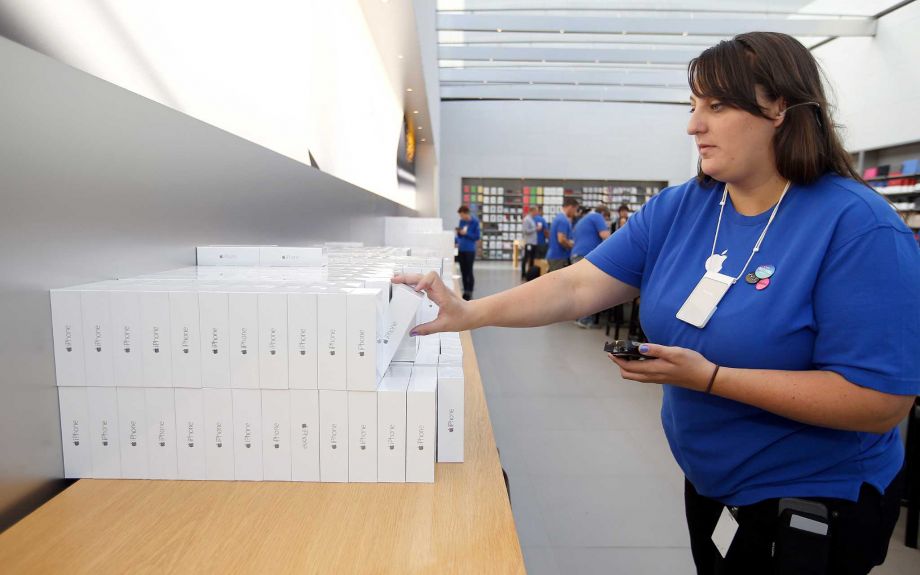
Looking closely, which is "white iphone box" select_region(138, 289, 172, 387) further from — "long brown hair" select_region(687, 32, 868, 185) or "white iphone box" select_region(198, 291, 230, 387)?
"long brown hair" select_region(687, 32, 868, 185)

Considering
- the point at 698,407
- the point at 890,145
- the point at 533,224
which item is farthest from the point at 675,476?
the point at 890,145

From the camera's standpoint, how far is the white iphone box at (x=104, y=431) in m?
1.16

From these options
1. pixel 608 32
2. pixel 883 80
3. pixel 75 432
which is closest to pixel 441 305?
pixel 75 432

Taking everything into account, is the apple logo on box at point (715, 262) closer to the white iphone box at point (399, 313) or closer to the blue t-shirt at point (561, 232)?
the white iphone box at point (399, 313)

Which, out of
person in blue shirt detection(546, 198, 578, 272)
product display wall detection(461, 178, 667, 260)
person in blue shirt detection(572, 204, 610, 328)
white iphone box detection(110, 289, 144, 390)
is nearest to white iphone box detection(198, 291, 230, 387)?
white iphone box detection(110, 289, 144, 390)

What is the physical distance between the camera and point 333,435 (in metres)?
1.24

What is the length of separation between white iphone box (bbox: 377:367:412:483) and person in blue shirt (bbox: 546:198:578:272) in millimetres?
6541

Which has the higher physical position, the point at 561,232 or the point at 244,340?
the point at 561,232

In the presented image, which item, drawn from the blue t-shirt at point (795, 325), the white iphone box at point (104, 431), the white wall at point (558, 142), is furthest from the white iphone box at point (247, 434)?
the white wall at point (558, 142)

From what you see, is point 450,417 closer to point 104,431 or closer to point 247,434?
point 247,434

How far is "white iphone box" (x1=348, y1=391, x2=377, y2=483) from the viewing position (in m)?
1.23

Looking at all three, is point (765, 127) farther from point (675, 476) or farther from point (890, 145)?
point (890, 145)

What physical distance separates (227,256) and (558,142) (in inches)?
636

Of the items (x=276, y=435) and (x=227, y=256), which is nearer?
(x=276, y=435)
